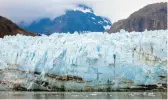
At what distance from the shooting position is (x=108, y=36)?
2406cm

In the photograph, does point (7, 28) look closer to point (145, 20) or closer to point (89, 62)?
point (89, 62)

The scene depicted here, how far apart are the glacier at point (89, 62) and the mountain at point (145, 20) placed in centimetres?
7153

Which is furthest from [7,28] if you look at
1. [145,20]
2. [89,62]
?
[145,20]

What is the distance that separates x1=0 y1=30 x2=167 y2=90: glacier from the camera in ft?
74.0

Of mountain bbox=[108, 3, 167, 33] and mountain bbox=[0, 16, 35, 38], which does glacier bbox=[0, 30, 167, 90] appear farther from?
mountain bbox=[108, 3, 167, 33]

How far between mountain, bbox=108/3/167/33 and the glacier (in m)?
71.5

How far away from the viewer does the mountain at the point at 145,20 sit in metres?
97.7

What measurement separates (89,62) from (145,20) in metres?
79.9

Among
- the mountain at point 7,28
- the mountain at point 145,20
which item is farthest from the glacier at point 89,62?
the mountain at point 145,20

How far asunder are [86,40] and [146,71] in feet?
12.2

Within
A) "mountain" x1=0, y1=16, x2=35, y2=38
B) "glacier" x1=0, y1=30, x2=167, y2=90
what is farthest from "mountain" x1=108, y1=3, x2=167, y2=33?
"glacier" x1=0, y1=30, x2=167, y2=90

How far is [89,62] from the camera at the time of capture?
23125mm

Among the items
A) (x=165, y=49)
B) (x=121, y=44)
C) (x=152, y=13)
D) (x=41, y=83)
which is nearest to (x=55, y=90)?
(x=41, y=83)

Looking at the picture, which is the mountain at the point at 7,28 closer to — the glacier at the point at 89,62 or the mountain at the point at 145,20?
the glacier at the point at 89,62
